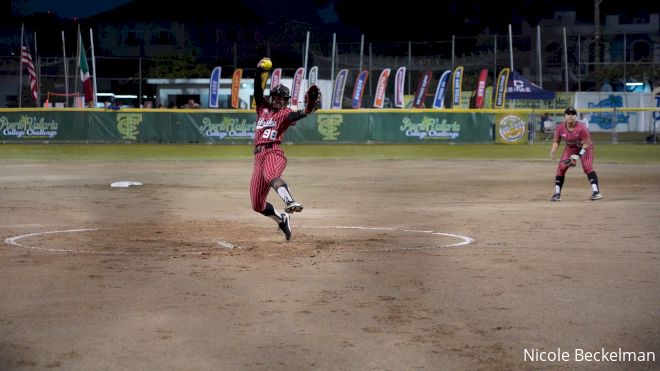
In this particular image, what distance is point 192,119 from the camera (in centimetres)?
4681

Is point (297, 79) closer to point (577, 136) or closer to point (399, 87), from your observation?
point (399, 87)

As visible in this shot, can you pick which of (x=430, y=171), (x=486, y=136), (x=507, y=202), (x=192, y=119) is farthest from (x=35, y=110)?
(x=507, y=202)

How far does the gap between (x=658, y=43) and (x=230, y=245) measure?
68713 millimetres

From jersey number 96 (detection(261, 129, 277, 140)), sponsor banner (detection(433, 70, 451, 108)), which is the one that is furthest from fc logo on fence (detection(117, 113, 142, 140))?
jersey number 96 (detection(261, 129, 277, 140))

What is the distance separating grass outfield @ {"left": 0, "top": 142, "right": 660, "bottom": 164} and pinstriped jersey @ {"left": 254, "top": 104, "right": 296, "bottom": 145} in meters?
23.1

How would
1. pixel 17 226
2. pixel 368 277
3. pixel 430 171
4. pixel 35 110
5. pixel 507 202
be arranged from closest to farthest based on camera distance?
pixel 368 277 → pixel 17 226 → pixel 507 202 → pixel 430 171 → pixel 35 110

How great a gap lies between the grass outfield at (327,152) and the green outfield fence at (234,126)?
0.70 meters

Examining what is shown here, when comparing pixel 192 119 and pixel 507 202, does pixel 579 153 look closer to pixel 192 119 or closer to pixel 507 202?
pixel 507 202

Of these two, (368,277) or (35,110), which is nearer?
(368,277)

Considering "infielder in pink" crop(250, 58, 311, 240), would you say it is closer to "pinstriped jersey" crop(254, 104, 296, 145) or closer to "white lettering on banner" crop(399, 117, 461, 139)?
"pinstriped jersey" crop(254, 104, 296, 145)

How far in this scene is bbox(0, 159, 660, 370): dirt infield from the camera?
726 cm

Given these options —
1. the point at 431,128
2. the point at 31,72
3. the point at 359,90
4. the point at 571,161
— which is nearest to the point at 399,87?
the point at 359,90

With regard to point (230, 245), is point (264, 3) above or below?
above

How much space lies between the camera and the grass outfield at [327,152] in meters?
37.2
